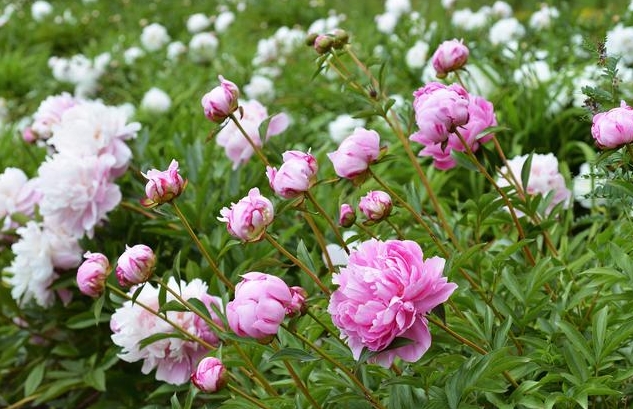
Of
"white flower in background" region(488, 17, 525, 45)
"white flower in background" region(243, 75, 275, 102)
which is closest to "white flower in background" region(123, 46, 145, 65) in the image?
"white flower in background" region(243, 75, 275, 102)

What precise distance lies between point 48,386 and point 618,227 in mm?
1294

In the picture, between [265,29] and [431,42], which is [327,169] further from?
[265,29]

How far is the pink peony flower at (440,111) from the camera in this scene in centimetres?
113

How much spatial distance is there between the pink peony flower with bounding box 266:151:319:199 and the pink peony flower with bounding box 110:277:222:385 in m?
0.40

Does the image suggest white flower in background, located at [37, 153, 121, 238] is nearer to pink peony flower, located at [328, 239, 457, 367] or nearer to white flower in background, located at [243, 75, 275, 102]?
pink peony flower, located at [328, 239, 457, 367]

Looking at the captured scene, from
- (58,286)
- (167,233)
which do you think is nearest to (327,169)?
(167,233)

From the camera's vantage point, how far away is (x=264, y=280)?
1.02m

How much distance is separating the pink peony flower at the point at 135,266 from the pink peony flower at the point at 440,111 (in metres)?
0.42

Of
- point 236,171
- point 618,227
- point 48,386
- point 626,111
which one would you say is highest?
point 626,111

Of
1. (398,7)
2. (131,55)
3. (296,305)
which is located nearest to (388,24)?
(398,7)

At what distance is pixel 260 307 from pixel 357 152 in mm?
299

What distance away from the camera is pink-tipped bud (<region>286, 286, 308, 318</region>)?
1041 millimetres

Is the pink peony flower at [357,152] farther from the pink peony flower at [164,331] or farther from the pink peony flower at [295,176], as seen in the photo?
the pink peony flower at [164,331]

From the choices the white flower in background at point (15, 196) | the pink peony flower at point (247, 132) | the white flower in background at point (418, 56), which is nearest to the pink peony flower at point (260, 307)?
the pink peony flower at point (247, 132)
